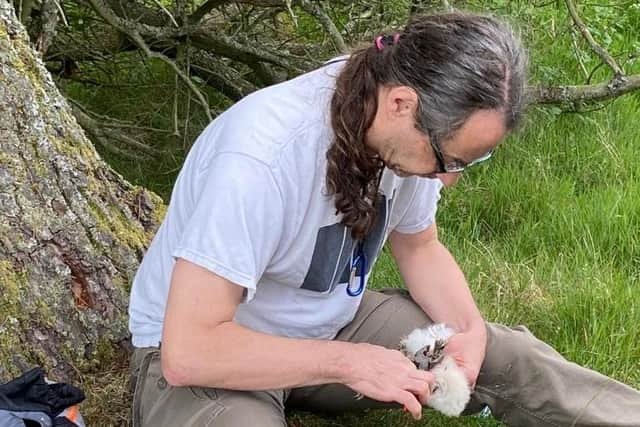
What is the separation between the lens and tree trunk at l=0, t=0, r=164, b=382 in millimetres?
2551

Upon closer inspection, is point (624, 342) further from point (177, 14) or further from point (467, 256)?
point (177, 14)

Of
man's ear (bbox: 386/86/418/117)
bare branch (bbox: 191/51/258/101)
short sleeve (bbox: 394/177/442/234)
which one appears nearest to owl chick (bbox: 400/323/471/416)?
short sleeve (bbox: 394/177/442/234)

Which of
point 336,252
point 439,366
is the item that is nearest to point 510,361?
point 439,366

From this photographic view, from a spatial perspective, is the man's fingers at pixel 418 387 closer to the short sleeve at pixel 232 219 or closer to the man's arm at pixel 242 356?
the man's arm at pixel 242 356

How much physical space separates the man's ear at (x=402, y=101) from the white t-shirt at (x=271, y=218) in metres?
0.15

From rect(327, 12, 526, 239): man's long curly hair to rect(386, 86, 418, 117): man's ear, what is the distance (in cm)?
1

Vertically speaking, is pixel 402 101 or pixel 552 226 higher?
pixel 402 101

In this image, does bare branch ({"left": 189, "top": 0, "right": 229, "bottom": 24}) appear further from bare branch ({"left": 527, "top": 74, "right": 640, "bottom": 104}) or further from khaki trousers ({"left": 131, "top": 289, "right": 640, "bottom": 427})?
khaki trousers ({"left": 131, "top": 289, "right": 640, "bottom": 427})

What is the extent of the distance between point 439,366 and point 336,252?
38 centimetres

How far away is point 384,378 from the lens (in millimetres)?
2070

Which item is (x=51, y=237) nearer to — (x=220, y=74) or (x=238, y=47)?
(x=238, y=47)

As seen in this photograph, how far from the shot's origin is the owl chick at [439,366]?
2254 mm

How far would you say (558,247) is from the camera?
3.71 m

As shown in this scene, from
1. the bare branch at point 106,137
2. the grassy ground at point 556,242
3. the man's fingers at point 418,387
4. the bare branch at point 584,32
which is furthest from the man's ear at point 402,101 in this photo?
the bare branch at point 106,137
